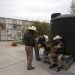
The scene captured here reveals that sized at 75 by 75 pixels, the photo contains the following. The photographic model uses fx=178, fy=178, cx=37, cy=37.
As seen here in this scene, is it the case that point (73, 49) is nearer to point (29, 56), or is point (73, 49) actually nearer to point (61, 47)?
point (61, 47)

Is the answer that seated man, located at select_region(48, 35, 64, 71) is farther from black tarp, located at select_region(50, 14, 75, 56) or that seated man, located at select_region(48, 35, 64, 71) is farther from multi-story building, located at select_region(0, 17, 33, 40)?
multi-story building, located at select_region(0, 17, 33, 40)

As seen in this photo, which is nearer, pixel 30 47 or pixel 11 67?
pixel 30 47

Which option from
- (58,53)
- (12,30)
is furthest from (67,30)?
(12,30)

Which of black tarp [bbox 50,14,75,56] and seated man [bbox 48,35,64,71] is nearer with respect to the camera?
seated man [bbox 48,35,64,71]

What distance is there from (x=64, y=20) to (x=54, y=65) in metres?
2.18

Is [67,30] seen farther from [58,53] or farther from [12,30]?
[12,30]

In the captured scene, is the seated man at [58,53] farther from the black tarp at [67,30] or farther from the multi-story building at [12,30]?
the multi-story building at [12,30]

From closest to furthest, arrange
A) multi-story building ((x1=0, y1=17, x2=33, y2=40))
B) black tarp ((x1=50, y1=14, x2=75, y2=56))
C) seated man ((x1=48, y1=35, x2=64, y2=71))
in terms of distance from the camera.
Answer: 1. seated man ((x1=48, y1=35, x2=64, y2=71))
2. black tarp ((x1=50, y1=14, x2=75, y2=56))
3. multi-story building ((x1=0, y1=17, x2=33, y2=40))

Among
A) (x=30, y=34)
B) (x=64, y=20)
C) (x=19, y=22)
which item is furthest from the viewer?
(x=19, y=22)

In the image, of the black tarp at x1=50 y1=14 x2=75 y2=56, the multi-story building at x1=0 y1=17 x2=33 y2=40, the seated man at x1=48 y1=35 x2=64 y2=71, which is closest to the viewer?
the seated man at x1=48 y1=35 x2=64 y2=71

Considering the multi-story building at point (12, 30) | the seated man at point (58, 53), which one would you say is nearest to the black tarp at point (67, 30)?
the seated man at point (58, 53)

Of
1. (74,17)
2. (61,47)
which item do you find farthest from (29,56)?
(74,17)

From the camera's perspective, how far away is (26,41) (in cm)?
729

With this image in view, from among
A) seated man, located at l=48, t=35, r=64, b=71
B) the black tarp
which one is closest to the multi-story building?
the black tarp
